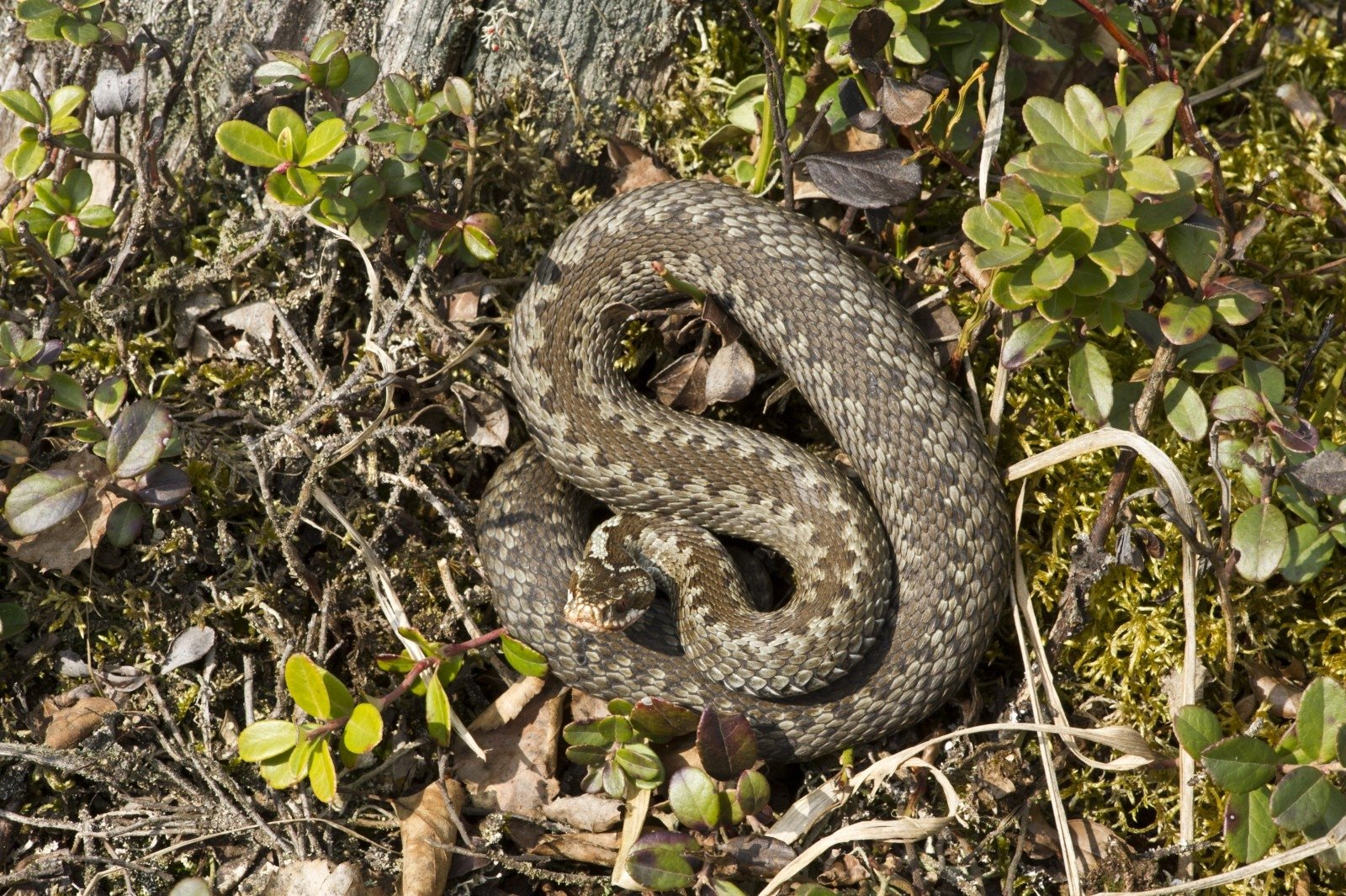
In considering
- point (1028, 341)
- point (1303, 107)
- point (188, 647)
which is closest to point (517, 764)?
point (188, 647)

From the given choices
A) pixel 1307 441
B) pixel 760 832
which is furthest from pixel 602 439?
pixel 1307 441

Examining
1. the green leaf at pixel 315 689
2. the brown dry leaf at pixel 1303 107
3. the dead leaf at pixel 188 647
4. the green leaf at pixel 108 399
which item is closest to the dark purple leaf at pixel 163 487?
the green leaf at pixel 108 399

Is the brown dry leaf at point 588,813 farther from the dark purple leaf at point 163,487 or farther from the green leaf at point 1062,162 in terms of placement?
the green leaf at point 1062,162

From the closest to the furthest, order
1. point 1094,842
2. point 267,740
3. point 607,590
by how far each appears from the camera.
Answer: point 267,740
point 1094,842
point 607,590

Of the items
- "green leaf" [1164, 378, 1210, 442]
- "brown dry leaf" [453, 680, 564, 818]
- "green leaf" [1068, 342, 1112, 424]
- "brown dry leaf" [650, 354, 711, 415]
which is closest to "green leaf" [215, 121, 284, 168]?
"brown dry leaf" [650, 354, 711, 415]

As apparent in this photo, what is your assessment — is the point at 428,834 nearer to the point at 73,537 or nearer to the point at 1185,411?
the point at 73,537
